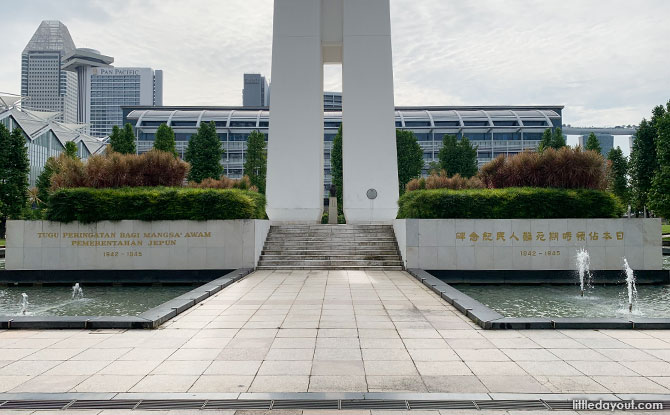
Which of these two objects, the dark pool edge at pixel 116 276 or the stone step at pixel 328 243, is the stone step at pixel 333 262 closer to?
the stone step at pixel 328 243

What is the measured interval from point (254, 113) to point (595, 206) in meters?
61.6

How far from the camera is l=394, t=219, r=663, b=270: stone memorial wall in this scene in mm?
14078

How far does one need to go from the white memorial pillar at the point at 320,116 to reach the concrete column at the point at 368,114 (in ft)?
0.14

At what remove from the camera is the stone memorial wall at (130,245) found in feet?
47.6

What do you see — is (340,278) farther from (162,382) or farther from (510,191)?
(162,382)

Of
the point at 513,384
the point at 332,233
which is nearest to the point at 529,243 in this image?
the point at 332,233

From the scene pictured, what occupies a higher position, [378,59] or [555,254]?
[378,59]

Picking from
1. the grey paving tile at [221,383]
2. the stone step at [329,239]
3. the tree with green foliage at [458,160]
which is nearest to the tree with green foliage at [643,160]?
the tree with green foliage at [458,160]

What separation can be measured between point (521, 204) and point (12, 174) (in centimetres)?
3235

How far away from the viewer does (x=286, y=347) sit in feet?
19.4

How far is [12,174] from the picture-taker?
32.5 m

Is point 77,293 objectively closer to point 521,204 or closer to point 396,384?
point 396,384

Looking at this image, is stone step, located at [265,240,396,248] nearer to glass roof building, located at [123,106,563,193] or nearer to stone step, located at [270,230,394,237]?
stone step, located at [270,230,394,237]

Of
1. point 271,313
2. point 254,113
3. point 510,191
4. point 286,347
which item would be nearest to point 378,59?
point 510,191
